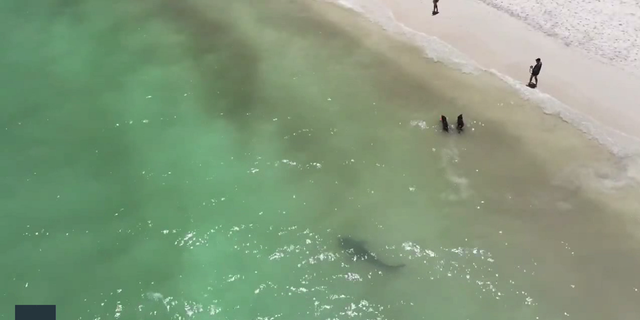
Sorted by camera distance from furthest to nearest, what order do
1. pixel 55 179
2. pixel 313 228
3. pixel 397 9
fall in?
pixel 397 9, pixel 55 179, pixel 313 228

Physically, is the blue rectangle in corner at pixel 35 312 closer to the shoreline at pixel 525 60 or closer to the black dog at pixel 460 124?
the black dog at pixel 460 124

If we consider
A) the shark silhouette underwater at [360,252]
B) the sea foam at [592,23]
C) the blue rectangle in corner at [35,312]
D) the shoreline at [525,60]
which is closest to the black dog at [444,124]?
the shoreline at [525,60]

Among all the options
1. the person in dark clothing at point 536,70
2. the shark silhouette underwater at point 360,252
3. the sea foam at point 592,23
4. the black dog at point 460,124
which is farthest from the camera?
the sea foam at point 592,23

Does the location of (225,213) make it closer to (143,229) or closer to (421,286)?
(143,229)

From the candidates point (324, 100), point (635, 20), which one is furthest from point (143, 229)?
point (635, 20)

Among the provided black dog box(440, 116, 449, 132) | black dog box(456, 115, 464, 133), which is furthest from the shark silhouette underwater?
black dog box(456, 115, 464, 133)

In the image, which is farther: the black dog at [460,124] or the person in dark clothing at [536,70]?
the person in dark clothing at [536,70]

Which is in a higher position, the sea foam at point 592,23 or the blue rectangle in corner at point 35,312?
the sea foam at point 592,23
